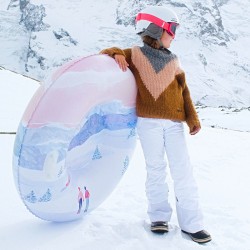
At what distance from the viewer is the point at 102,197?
12.0 ft

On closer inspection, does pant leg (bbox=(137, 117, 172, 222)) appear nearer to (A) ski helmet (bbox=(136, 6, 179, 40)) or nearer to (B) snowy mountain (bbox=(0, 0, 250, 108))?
(A) ski helmet (bbox=(136, 6, 179, 40))

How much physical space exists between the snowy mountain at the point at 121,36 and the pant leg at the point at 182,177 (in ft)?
252

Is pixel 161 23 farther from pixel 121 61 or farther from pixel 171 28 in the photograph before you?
pixel 121 61

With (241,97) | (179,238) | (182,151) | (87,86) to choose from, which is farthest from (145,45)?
(241,97)

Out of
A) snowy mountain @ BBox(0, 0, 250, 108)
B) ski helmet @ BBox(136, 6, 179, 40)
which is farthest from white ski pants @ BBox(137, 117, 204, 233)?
snowy mountain @ BBox(0, 0, 250, 108)

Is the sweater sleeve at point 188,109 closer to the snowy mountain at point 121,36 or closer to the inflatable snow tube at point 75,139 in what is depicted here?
the inflatable snow tube at point 75,139

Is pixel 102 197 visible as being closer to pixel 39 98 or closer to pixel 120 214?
pixel 120 214

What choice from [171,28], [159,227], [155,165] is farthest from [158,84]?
[159,227]

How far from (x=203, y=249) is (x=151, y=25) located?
1612mm

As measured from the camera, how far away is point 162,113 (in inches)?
128

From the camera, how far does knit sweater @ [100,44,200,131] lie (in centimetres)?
328

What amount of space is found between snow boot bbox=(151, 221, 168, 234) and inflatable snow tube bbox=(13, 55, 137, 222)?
0.47 metres

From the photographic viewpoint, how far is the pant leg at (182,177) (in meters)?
3.36

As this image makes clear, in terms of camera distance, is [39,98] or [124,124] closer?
[39,98]
